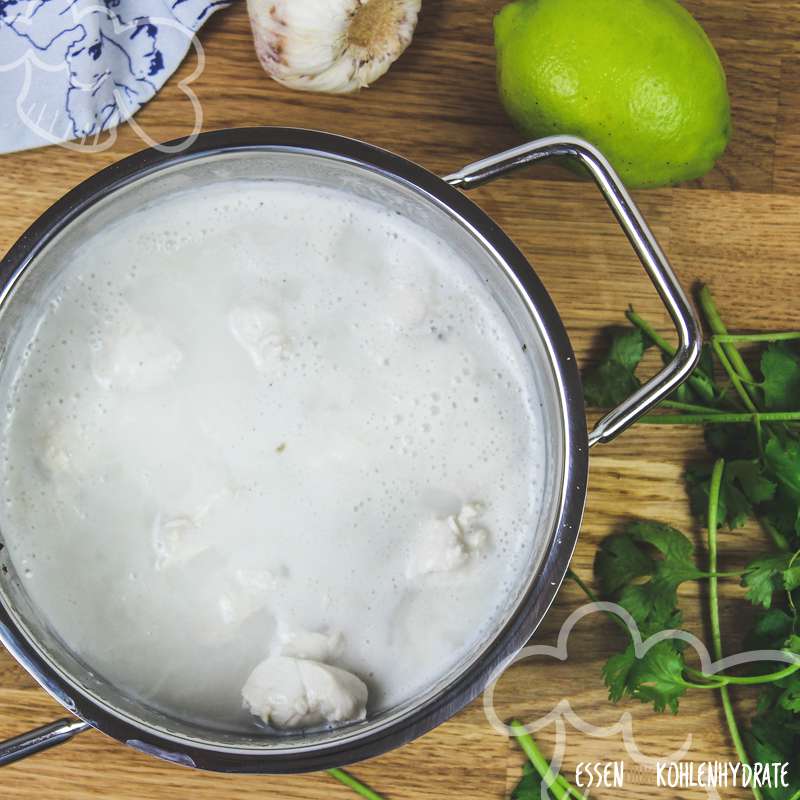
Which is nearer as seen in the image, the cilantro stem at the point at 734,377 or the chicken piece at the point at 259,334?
the chicken piece at the point at 259,334

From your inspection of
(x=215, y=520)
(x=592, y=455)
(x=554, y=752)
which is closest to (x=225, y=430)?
(x=215, y=520)

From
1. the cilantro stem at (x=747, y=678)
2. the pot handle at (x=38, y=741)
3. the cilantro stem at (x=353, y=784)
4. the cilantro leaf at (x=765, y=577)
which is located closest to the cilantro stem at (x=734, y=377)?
the cilantro leaf at (x=765, y=577)

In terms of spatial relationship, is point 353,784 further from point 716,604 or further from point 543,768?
point 716,604

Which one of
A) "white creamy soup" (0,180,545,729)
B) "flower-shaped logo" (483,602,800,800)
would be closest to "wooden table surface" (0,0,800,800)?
"flower-shaped logo" (483,602,800,800)

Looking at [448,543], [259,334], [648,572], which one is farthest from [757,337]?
[259,334]

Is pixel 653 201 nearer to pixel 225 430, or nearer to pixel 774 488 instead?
pixel 774 488

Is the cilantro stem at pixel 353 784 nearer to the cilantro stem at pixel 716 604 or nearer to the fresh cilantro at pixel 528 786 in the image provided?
the fresh cilantro at pixel 528 786
